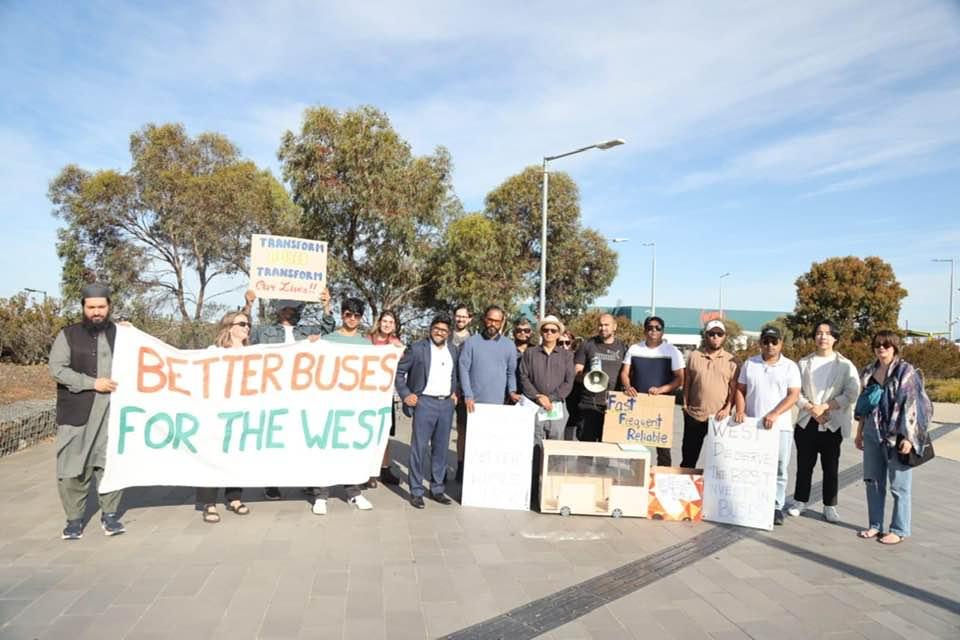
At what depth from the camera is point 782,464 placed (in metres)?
5.59

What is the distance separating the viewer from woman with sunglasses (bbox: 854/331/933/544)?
16.4 ft

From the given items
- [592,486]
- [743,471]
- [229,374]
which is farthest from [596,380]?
[229,374]

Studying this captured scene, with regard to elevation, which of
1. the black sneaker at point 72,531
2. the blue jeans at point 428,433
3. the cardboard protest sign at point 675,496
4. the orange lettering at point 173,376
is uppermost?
the orange lettering at point 173,376

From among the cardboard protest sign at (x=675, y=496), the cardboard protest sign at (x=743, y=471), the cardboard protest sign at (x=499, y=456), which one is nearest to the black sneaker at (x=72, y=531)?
the cardboard protest sign at (x=499, y=456)

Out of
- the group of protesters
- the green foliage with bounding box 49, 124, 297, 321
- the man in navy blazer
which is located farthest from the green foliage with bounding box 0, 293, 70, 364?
the man in navy blazer

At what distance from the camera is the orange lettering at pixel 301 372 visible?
5.46 meters

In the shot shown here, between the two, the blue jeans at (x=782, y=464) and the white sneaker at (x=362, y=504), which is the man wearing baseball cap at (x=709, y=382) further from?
the white sneaker at (x=362, y=504)

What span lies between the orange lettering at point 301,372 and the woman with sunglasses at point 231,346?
507 mm

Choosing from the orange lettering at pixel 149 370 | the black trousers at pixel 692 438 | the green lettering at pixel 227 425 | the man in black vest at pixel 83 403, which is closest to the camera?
the man in black vest at pixel 83 403

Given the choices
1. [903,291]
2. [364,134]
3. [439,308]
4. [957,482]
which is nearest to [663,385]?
[957,482]

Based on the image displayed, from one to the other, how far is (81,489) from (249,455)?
3.99 ft

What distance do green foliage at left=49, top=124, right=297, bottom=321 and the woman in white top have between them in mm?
16851

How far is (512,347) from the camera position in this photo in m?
6.08

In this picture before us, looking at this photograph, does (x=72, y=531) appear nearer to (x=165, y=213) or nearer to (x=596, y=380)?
(x=596, y=380)
